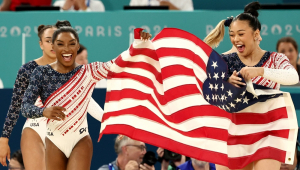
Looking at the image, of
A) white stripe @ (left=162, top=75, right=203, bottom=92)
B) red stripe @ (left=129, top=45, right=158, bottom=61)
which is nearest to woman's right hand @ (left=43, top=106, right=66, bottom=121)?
red stripe @ (left=129, top=45, right=158, bottom=61)

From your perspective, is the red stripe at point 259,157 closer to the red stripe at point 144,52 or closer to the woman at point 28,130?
the red stripe at point 144,52

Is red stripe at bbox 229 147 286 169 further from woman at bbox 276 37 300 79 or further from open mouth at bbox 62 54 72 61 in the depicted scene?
woman at bbox 276 37 300 79

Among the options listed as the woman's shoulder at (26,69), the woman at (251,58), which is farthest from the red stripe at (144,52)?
the woman's shoulder at (26,69)

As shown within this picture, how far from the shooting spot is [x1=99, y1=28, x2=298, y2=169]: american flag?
4324 mm

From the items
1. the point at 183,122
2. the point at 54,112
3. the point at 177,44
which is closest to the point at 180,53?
the point at 177,44

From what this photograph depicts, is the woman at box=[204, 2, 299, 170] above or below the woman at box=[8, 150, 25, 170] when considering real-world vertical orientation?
above

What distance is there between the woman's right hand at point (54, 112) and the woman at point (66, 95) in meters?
0.22

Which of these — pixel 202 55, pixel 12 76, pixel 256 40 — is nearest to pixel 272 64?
pixel 256 40

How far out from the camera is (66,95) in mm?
4441

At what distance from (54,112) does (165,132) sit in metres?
0.95

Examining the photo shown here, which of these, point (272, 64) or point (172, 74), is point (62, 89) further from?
point (272, 64)

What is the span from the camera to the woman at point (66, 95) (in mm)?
4355

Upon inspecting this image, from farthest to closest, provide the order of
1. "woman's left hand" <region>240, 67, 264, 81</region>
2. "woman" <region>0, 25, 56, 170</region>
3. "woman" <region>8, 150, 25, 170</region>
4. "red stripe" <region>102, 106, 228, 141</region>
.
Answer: "woman" <region>8, 150, 25, 170</region> → "woman" <region>0, 25, 56, 170</region> → "red stripe" <region>102, 106, 228, 141</region> → "woman's left hand" <region>240, 67, 264, 81</region>

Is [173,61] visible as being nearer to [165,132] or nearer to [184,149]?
[165,132]
